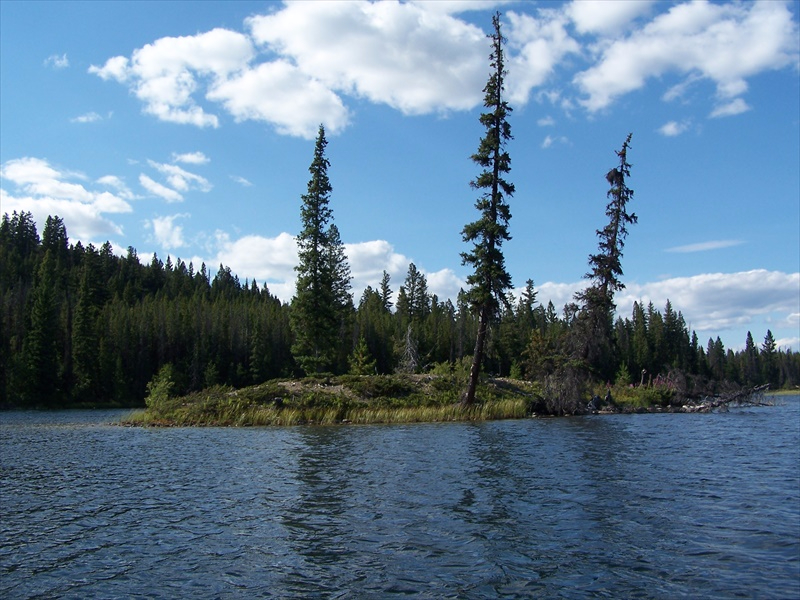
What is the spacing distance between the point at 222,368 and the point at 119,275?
8276 centimetres

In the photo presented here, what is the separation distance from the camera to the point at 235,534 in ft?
38.0

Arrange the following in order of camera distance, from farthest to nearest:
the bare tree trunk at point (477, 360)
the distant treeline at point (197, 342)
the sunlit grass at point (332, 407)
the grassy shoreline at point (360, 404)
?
the distant treeline at point (197, 342) → the bare tree trunk at point (477, 360) → the grassy shoreline at point (360, 404) → the sunlit grass at point (332, 407)

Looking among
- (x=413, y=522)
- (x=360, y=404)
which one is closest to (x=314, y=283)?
(x=360, y=404)

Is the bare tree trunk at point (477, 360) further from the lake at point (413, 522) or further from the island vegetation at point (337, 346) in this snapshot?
the lake at point (413, 522)

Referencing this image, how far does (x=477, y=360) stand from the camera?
38.2 m

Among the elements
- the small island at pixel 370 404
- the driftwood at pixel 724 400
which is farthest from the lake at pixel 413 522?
the driftwood at pixel 724 400

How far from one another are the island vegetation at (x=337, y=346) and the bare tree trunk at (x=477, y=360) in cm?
14

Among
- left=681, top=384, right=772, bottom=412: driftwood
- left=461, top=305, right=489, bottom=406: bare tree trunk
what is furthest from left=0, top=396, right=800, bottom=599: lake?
left=681, top=384, right=772, bottom=412: driftwood

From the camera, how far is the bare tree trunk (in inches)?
1486

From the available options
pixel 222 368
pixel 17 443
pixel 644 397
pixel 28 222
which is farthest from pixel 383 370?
pixel 28 222

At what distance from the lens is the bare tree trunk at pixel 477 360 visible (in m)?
37.8

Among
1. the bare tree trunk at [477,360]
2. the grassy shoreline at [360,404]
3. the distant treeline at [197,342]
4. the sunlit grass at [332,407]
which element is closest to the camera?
the sunlit grass at [332,407]

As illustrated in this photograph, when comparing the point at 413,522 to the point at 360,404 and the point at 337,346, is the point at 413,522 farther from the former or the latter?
the point at 337,346

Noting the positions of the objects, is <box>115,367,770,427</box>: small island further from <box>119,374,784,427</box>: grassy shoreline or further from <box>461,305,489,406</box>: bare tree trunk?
<box>461,305,489,406</box>: bare tree trunk
